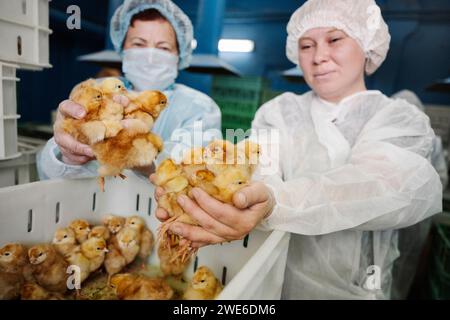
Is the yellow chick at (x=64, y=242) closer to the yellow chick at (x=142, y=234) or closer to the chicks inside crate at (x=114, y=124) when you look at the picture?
the yellow chick at (x=142, y=234)

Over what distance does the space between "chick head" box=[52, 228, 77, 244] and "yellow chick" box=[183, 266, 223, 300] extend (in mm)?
284

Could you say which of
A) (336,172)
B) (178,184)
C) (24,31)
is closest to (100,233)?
(178,184)

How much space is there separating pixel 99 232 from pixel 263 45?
0.57 meters

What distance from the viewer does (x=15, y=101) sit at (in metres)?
0.59

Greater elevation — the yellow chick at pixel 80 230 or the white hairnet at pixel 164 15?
the white hairnet at pixel 164 15

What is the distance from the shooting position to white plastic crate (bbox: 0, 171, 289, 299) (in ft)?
1.77

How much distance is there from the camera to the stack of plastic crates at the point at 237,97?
76cm

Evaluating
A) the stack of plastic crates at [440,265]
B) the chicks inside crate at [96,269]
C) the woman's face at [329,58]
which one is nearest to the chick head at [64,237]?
the chicks inside crate at [96,269]

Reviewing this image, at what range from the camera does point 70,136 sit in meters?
0.52

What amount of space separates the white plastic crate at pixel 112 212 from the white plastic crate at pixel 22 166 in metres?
0.08

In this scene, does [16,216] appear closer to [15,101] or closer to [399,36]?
[15,101]

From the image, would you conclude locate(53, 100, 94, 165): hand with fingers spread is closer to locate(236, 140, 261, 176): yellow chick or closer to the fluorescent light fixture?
locate(236, 140, 261, 176): yellow chick
